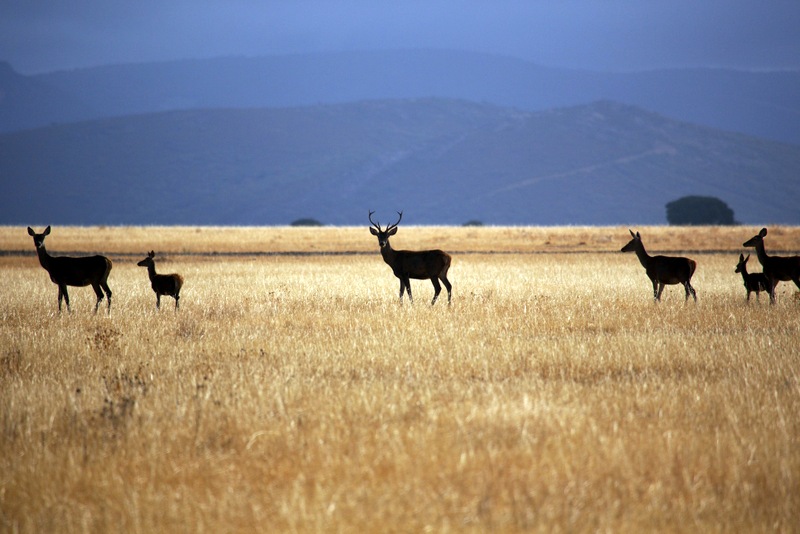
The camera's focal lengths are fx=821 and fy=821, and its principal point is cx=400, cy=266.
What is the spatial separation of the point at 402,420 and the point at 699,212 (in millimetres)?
132234

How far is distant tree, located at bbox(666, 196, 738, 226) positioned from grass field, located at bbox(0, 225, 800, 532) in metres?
120

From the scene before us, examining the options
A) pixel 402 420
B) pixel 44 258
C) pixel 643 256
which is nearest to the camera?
pixel 402 420

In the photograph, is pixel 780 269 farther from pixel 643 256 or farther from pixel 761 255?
pixel 643 256

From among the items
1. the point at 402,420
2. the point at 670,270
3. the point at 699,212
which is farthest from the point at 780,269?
the point at 699,212

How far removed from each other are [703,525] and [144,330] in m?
10.2

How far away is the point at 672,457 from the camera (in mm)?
6617

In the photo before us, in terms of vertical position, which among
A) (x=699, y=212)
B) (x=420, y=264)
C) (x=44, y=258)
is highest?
(x=699, y=212)

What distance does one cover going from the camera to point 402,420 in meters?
7.67

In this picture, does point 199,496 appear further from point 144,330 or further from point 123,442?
point 144,330

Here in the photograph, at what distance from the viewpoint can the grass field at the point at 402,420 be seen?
578 cm

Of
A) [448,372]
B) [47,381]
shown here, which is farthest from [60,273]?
[448,372]

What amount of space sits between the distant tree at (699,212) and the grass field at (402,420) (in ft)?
395

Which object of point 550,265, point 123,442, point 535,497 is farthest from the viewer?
point 550,265

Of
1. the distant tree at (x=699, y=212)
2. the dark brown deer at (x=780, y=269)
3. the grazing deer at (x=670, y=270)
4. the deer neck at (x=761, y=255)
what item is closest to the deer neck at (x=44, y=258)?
the grazing deer at (x=670, y=270)
